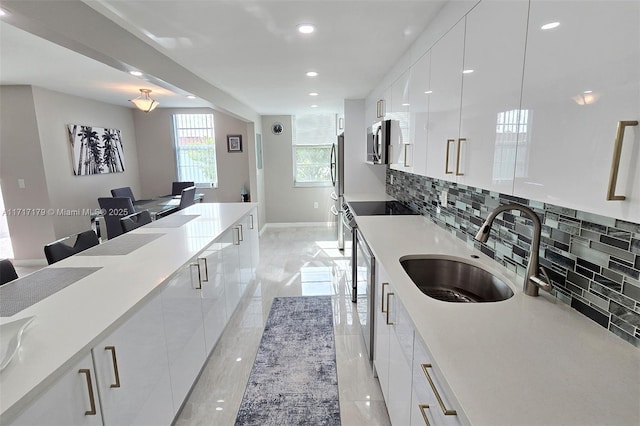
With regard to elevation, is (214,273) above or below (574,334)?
below

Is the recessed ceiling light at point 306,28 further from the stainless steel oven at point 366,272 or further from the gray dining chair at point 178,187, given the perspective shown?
the gray dining chair at point 178,187

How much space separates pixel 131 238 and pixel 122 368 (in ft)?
4.50

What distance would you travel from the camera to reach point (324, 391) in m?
2.08

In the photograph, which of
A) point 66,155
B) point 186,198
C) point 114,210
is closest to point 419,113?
point 186,198

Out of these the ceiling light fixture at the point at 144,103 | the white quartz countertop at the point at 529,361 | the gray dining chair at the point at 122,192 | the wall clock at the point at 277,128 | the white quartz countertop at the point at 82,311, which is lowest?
the white quartz countertop at the point at 82,311

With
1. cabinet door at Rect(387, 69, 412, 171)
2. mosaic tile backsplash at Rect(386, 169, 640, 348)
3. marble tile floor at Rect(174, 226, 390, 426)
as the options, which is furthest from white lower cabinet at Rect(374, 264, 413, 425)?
cabinet door at Rect(387, 69, 412, 171)

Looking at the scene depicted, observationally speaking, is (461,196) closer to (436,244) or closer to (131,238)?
(436,244)

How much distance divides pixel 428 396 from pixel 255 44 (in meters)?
2.37

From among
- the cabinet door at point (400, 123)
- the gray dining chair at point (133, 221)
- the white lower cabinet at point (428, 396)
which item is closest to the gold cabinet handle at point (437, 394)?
the white lower cabinet at point (428, 396)

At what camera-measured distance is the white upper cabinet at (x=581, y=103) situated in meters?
0.72

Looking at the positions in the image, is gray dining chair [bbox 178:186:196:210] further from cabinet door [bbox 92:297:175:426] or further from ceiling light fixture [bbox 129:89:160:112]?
cabinet door [bbox 92:297:175:426]

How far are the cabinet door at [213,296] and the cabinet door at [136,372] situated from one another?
0.59 meters

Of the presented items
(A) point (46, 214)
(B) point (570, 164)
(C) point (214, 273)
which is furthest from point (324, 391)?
(A) point (46, 214)

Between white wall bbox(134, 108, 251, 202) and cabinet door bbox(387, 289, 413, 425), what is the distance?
5.53 metres
